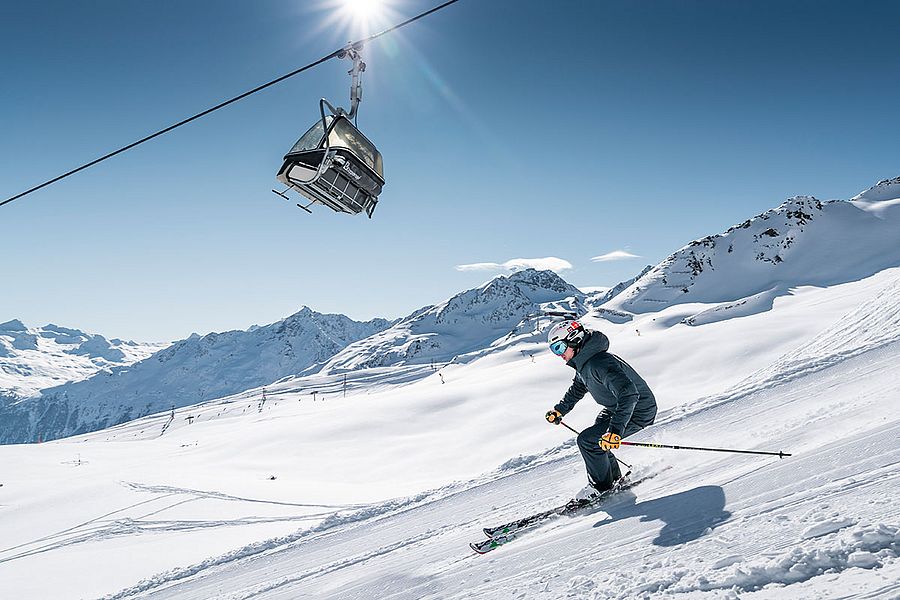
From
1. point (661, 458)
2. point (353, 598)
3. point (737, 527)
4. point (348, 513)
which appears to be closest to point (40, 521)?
point (348, 513)

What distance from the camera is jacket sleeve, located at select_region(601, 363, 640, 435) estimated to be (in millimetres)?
5512

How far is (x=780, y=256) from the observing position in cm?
10394

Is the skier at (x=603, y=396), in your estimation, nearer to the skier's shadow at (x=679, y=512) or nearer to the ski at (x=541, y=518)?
the ski at (x=541, y=518)

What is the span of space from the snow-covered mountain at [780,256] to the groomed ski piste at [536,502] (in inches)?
2400

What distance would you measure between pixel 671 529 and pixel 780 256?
396 ft

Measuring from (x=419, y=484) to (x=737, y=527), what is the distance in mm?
8298

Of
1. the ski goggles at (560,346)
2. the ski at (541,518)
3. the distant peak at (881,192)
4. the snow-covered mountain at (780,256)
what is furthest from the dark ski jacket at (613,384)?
the distant peak at (881,192)

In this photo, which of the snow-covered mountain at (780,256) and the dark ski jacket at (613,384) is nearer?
the dark ski jacket at (613,384)

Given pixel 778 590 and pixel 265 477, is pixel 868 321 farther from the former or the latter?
pixel 265 477

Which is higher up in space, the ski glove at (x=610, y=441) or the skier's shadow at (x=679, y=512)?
the ski glove at (x=610, y=441)

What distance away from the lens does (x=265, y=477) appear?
581 inches

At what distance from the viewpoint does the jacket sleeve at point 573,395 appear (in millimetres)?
6625

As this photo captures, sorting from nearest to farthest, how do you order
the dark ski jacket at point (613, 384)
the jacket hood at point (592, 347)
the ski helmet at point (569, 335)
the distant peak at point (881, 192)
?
1. the dark ski jacket at point (613, 384)
2. the jacket hood at point (592, 347)
3. the ski helmet at point (569, 335)
4. the distant peak at point (881, 192)

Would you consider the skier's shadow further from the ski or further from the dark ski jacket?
the dark ski jacket
